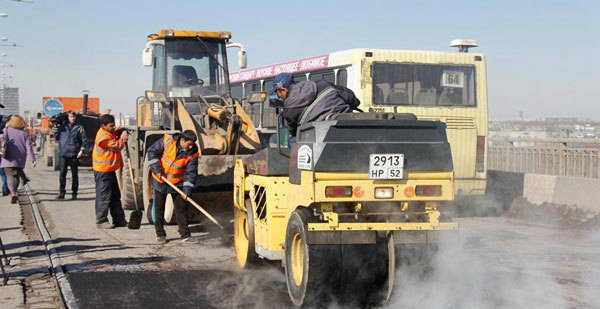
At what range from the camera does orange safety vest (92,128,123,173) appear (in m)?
12.3

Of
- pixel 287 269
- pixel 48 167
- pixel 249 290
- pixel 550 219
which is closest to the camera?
pixel 287 269

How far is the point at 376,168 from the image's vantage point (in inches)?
249

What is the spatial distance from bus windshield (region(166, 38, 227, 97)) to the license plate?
7.62 meters

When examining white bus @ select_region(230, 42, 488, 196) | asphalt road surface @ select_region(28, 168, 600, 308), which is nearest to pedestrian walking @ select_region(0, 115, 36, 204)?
asphalt road surface @ select_region(28, 168, 600, 308)

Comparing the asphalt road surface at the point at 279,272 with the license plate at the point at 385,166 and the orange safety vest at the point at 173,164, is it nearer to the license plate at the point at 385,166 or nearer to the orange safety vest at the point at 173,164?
the license plate at the point at 385,166

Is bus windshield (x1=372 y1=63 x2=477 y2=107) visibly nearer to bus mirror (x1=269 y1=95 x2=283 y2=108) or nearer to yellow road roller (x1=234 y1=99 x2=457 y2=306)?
bus mirror (x1=269 y1=95 x2=283 y2=108)

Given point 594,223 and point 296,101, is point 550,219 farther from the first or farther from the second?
point 296,101

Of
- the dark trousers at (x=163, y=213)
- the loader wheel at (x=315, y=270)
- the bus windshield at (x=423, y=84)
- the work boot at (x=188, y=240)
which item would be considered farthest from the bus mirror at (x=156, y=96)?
the loader wheel at (x=315, y=270)

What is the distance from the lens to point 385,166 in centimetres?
635

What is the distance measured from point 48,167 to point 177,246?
882 inches

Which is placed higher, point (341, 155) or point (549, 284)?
point (341, 155)

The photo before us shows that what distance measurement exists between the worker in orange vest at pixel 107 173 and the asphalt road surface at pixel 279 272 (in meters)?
0.33

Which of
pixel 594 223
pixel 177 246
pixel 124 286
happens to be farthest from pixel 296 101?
pixel 594 223

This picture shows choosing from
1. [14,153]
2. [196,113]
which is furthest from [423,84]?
[14,153]
